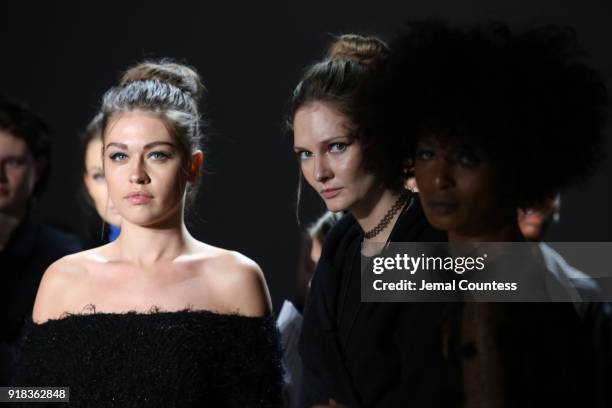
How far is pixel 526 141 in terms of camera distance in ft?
4.99

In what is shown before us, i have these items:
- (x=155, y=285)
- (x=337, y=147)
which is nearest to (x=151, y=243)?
(x=155, y=285)

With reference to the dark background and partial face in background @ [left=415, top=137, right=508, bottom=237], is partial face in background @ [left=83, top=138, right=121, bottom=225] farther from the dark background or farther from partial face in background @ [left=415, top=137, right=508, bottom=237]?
partial face in background @ [left=415, top=137, right=508, bottom=237]

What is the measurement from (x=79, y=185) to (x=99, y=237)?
393 mm

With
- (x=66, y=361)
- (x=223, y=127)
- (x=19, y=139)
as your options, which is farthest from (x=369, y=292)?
(x=19, y=139)

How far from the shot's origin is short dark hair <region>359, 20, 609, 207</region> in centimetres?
151

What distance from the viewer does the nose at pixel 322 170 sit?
1852mm

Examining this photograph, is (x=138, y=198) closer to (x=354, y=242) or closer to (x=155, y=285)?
(x=155, y=285)

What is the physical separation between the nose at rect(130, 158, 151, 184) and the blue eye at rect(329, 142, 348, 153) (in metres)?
0.44

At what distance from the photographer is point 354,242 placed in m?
1.89

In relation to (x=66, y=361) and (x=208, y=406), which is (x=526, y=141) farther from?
(x=66, y=361)

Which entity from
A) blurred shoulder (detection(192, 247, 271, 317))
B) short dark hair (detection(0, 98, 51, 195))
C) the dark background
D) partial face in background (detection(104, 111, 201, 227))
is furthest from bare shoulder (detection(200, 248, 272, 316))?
short dark hair (detection(0, 98, 51, 195))

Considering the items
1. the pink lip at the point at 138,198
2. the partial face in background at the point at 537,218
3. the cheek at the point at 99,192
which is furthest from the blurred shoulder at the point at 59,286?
the partial face in background at the point at 537,218

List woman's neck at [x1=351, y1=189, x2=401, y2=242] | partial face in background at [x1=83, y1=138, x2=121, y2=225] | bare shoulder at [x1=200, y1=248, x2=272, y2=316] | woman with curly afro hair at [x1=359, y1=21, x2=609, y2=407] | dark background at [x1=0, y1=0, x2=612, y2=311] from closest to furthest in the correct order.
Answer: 1. woman with curly afro hair at [x1=359, y1=21, x2=609, y2=407]
2. woman's neck at [x1=351, y1=189, x2=401, y2=242]
3. bare shoulder at [x1=200, y1=248, x2=272, y2=316]
4. dark background at [x1=0, y1=0, x2=612, y2=311]
5. partial face in background at [x1=83, y1=138, x2=121, y2=225]

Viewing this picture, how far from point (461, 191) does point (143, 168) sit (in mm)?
795
